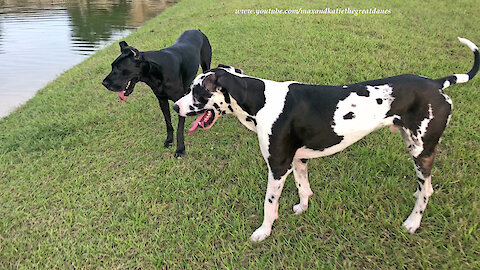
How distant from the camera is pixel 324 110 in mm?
2381

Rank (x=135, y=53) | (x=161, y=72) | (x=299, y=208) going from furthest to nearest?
(x=161, y=72)
(x=135, y=53)
(x=299, y=208)

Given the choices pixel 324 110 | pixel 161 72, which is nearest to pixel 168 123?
pixel 161 72

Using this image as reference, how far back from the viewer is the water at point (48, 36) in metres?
8.27

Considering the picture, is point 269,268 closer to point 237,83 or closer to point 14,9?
point 237,83

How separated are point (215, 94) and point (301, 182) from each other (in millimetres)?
1252

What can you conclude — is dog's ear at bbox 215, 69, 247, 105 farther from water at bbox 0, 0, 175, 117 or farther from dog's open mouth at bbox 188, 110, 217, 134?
water at bbox 0, 0, 175, 117

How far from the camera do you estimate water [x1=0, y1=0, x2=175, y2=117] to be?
27.1 feet

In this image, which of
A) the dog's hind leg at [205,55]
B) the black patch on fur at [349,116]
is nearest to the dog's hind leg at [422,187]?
the black patch on fur at [349,116]

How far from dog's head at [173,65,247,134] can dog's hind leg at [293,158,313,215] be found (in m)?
0.88

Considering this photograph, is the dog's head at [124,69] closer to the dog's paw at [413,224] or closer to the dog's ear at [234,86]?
the dog's ear at [234,86]

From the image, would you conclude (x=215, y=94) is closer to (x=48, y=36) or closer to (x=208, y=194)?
(x=208, y=194)

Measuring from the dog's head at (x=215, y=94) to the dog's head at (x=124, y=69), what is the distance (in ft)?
4.91

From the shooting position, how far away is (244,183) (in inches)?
136

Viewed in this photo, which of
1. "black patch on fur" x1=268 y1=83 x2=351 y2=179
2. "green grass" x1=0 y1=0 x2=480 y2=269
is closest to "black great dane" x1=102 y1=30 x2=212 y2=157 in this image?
"green grass" x1=0 y1=0 x2=480 y2=269
